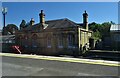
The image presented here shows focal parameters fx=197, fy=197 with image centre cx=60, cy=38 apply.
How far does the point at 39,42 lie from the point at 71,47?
6.10 metres

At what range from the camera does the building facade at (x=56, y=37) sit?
2834 cm

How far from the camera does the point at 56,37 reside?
98.4 feet

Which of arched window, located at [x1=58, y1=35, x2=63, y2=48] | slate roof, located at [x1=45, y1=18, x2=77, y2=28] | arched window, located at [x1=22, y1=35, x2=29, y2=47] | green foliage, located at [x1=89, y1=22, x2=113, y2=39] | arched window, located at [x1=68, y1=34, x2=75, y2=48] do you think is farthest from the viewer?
green foliage, located at [x1=89, y1=22, x2=113, y2=39]

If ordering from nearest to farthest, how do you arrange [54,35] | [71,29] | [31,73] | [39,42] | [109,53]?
[31,73], [109,53], [71,29], [54,35], [39,42]

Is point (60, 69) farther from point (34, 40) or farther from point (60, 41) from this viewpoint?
point (34, 40)

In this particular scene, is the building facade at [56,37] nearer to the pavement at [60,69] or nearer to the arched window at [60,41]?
the arched window at [60,41]

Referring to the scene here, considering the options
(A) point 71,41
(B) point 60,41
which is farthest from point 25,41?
(A) point 71,41

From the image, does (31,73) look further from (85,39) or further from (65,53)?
(85,39)

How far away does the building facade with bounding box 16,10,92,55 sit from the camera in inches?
1116

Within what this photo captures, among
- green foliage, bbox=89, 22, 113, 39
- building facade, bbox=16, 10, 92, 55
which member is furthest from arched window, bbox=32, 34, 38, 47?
green foliage, bbox=89, 22, 113, 39

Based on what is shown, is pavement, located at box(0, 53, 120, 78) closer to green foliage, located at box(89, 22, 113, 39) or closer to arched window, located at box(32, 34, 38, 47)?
arched window, located at box(32, 34, 38, 47)

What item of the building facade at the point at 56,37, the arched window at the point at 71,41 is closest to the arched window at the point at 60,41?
the building facade at the point at 56,37

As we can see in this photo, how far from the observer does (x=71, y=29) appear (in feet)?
92.5

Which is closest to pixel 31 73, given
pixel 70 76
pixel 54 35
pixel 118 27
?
pixel 70 76
